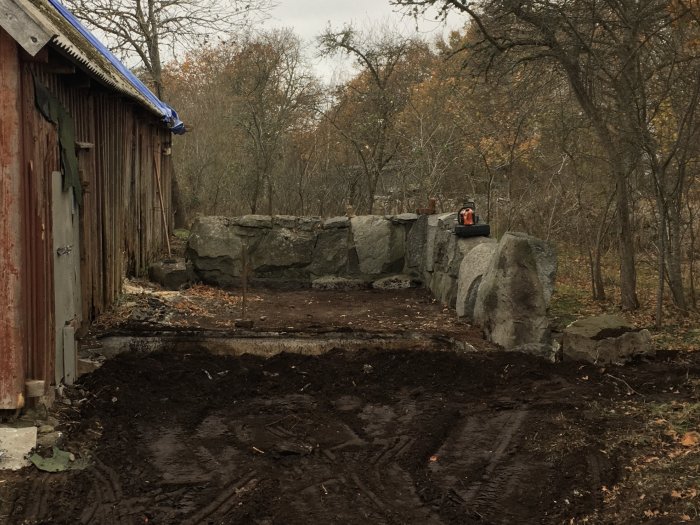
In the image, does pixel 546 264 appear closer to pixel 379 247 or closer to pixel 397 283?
pixel 397 283

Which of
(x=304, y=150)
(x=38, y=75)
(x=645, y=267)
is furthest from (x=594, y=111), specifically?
(x=304, y=150)

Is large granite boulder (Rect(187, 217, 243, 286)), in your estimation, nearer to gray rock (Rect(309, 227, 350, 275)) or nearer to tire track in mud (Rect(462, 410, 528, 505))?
gray rock (Rect(309, 227, 350, 275))

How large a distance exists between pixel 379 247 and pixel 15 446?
7.67 meters

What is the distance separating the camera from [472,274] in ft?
27.4

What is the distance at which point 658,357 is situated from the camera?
656 centimetres

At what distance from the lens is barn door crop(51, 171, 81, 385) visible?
5.20m

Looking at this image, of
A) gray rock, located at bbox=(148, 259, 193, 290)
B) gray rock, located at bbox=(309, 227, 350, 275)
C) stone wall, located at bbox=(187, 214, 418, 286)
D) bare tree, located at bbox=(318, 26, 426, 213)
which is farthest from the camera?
bare tree, located at bbox=(318, 26, 426, 213)

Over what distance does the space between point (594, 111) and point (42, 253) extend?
730 centimetres

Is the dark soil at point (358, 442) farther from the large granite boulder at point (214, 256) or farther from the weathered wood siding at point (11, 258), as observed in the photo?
the large granite boulder at point (214, 256)

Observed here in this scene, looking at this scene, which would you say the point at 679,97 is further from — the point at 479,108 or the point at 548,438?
the point at 479,108

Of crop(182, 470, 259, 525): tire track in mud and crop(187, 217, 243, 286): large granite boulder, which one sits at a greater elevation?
crop(187, 217, 243, 286): large granite boulder

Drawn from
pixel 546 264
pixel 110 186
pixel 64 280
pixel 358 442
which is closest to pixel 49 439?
pixel 64 280

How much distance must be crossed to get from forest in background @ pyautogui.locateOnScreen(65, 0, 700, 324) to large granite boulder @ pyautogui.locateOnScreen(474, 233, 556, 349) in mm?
2367

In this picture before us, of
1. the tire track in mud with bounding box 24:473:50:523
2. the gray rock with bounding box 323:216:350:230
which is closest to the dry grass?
the gray rock with bounding box 323:216:350:230
